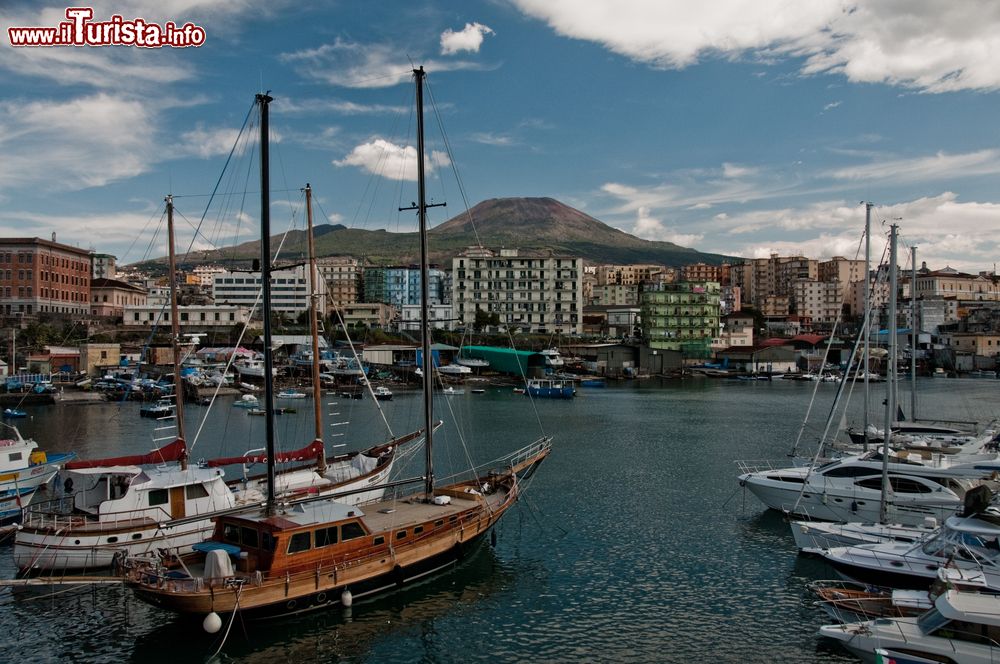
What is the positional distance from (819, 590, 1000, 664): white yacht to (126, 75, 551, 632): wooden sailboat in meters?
11.1

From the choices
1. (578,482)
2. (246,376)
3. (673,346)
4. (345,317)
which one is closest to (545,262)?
(673,346)

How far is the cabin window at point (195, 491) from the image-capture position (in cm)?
2262

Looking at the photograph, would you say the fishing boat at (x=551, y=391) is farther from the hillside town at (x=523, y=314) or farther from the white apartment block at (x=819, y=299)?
the white apartment block at (x=819, y=299)

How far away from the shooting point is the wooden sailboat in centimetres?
1714

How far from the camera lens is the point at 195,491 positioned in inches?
897

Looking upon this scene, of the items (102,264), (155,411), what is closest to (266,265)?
(155,411)

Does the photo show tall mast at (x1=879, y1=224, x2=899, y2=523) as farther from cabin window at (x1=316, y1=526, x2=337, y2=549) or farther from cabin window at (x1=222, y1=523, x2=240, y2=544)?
cabin window at (x1=222, y1=523, x2=240, y2=544)

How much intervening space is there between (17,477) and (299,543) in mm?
16057

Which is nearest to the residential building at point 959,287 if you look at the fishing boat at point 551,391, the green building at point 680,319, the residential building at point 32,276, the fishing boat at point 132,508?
the green building at point 680,319

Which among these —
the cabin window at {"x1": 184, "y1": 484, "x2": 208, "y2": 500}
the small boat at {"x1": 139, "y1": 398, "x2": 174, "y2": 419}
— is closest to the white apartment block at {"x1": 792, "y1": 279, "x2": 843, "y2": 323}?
the small boat at {"x1": 139, "y1": 398, "x2": 174, "y2": 419}

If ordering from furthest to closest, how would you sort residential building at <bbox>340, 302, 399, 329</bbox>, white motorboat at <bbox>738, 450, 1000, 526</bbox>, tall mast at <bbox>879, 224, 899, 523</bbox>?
residential building at <bbox>340, 302, 399, 329</bbox> < white motorboat at <bbox>738, 450, 1000, 526</bbox> < tall mast at <bbox>879, 224, 899, 523</bbox>

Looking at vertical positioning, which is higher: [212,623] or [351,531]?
[351,531]

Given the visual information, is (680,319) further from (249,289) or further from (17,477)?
(17,477)

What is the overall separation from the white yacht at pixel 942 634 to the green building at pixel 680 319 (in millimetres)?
113454
